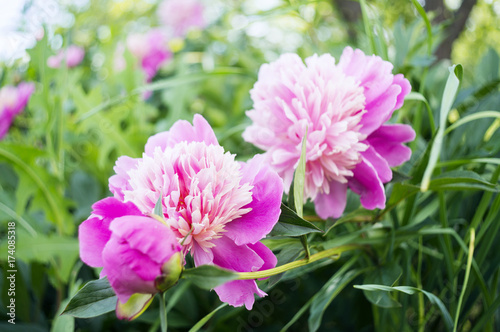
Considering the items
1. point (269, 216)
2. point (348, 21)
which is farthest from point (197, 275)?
point (348, 21)

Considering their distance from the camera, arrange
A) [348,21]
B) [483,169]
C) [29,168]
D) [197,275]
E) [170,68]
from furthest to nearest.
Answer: [348,21]
[170,68]
[29,168]
[483,169]
[197,275]

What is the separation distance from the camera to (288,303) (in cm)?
55

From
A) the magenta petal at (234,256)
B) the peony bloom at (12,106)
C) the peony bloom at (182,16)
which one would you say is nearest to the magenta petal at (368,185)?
the magenta petal at (234,256)

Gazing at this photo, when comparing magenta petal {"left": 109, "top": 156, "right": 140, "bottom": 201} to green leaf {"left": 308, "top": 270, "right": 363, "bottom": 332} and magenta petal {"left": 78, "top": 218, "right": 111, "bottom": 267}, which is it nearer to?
magenta petal {"left": 78, "top": 218, "right": 111, "bottom": 267}

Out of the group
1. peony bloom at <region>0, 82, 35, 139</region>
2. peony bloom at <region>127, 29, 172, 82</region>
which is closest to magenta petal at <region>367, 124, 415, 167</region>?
peony bloom at <region>0, 82, 35, 139</region>

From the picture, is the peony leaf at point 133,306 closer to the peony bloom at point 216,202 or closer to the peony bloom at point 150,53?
the peony bloom at point 216,202

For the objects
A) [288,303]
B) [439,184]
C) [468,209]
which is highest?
[439,184]

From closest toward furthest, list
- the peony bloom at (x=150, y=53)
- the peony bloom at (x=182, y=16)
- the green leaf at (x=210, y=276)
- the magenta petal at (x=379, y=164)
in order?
1. the green leaf at (x=210, y=276)
2. the magenta petal at (x=379, y=164)
3. the peony bloom at (x=150, y=53)
4. the peony bloom at (x=182, y=16)

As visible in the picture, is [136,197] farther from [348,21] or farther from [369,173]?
[348,21]

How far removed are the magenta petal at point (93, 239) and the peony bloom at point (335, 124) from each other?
5.1 inches

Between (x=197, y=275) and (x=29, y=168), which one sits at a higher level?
(x=197, y=275)

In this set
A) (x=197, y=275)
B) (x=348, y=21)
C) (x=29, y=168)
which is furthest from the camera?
(x=348, y=21)

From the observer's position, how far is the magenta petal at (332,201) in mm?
317

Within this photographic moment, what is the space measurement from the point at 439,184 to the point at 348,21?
1084mm
